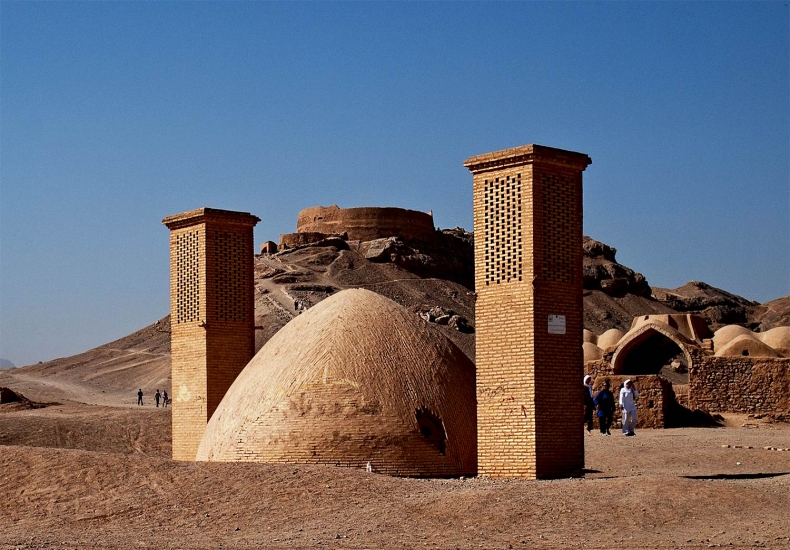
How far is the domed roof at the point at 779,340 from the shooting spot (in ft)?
104

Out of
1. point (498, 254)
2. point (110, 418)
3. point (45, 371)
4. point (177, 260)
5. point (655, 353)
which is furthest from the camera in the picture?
point (45, 371)

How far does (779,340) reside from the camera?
1275 inches

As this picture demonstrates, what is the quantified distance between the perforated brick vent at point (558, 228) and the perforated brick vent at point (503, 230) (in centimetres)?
29

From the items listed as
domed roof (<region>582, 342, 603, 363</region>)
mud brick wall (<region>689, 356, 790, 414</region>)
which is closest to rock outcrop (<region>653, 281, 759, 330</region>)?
domed roof (<region>582, 342, 603, 363</region>)

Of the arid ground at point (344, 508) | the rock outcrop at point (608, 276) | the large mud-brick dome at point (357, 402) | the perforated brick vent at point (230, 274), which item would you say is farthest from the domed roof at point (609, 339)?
the rock outcrop at point (608, 276)

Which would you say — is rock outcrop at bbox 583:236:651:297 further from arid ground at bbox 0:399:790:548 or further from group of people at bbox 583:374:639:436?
arid ground at bbox 0:399:790:548

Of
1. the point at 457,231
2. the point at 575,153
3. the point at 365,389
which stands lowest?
the point at 365,389

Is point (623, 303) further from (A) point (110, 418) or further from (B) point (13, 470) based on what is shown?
(B) point (13, 470)

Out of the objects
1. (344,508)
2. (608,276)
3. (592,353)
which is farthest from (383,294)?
(344,508)

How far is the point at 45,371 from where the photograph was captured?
54500mm

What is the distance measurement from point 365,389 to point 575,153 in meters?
3.79

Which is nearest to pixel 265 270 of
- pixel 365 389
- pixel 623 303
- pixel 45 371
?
pixel 45 371

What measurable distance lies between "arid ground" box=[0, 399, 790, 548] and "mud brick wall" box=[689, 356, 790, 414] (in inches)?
459

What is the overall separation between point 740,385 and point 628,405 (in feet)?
25.2
